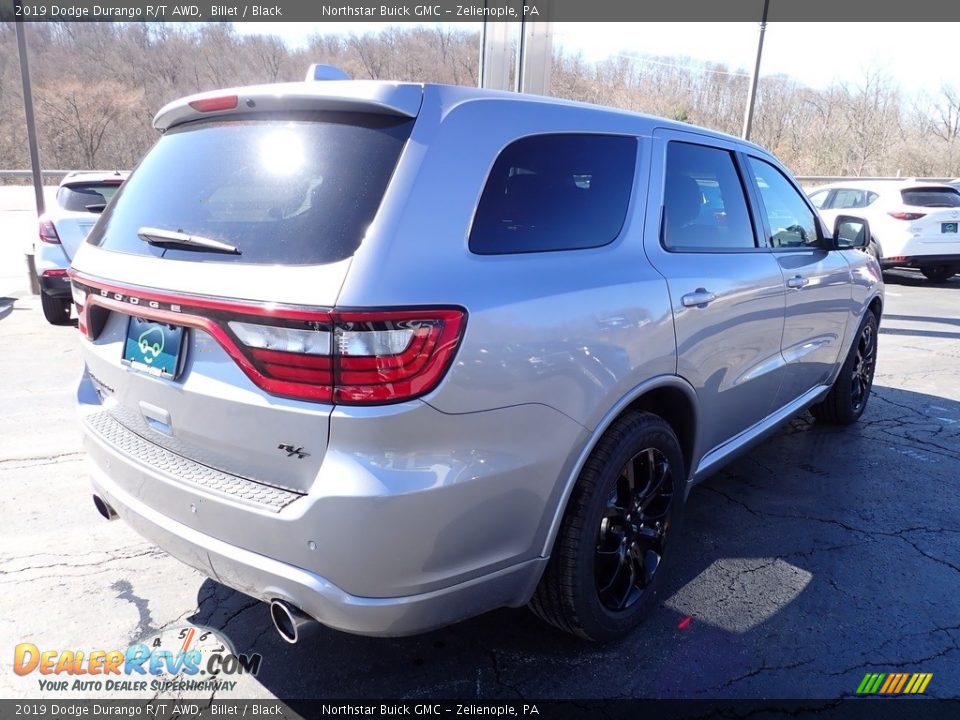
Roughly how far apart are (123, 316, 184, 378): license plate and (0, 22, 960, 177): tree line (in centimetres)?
4027

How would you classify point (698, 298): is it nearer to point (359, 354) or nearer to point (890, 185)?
point (359, 354)

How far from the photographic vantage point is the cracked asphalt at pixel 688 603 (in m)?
2.43

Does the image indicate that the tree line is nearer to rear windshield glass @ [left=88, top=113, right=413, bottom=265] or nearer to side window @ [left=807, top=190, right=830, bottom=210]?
side window @ [left=807, top=190, right=830, bottom=210]

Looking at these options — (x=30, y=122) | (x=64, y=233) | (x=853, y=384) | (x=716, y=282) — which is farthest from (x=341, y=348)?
(x=30, y=122)

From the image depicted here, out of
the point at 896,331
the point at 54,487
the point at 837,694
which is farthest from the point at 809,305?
the point at 896,331

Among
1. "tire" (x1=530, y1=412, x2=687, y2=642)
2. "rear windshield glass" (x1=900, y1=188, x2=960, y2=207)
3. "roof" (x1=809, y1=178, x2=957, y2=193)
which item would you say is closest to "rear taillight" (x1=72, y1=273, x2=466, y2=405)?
"tire" (x1=530, y1=412, x2=687, y2=642)

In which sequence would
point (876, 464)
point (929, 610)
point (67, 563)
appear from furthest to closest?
point (876, 464) → point (67, 563) → point (929, 610)

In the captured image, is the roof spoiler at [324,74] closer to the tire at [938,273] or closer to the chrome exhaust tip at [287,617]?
the chrome exhaust tip at [287,617]

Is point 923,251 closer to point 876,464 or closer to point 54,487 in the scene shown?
point 876,464

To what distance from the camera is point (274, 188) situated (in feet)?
6.74

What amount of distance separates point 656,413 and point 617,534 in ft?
1.79

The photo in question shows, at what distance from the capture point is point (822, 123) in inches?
1935

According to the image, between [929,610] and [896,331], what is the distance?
679 centimetres

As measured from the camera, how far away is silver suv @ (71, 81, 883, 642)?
5.87 ft
